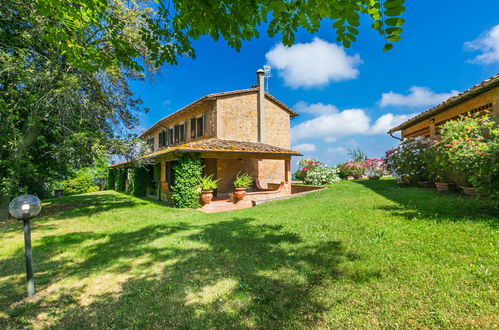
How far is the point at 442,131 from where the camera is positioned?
25.2 ft

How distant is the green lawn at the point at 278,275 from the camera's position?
249 cm

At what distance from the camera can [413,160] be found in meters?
10.2

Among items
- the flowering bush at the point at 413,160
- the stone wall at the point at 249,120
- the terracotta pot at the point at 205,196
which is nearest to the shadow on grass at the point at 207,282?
the terracotta pot at the point at 205,196

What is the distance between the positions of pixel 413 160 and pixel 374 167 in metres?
7.91

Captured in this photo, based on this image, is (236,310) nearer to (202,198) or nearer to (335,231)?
(335,231)

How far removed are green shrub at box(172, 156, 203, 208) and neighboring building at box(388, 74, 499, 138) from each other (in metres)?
10.9

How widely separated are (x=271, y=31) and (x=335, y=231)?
14.1ft

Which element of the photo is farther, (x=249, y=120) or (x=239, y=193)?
(x=249, y=120)

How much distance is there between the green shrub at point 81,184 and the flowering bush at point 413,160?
2523 centimetres

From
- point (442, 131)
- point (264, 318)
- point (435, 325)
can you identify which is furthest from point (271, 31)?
point (442, 131)

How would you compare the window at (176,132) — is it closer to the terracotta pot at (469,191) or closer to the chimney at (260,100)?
the chimney at (260,100)

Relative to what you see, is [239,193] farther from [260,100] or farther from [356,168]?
[356,168]

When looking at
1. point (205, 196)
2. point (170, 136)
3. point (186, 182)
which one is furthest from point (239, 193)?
point (170, 136)

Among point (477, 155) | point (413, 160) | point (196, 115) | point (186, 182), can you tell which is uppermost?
point (196, 115)
